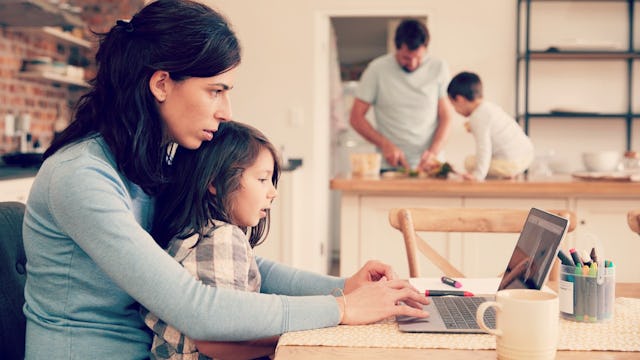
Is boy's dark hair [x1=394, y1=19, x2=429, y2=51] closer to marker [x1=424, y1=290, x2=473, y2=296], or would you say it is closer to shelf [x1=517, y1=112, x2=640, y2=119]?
shelf [x1=517, y1=112, x2=640, y2=119]

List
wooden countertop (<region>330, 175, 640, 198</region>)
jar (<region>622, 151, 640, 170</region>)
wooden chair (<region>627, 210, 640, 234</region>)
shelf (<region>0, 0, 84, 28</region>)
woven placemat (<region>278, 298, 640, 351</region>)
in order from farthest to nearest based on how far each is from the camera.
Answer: shelf (<region>0, 0, 84, 28</region>) < jar (<region>622, 151, 640, 170</region>) < wooden countertop (<region>330, 175, 640, 198</region>) < wooden chair (<region>627, 210, 640, 234</region>) < woven placemat (<region>278, 298, 640, 351</region>)

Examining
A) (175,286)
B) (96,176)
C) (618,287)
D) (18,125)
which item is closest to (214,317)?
(175,286)

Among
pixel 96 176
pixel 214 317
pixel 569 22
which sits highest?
pixel 569 22

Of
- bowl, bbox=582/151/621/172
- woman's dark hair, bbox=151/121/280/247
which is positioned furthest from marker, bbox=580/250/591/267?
bowl, bbox=582/151/621/172

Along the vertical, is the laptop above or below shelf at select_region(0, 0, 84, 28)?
below

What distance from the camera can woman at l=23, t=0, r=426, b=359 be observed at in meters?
1.00

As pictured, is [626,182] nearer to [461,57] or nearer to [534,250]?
[534,250]

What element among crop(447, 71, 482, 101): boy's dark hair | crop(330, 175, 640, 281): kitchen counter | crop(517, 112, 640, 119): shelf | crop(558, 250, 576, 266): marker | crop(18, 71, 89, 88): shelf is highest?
crop(18, 71, 89, 88): shelf

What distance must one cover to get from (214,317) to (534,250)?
54 cm

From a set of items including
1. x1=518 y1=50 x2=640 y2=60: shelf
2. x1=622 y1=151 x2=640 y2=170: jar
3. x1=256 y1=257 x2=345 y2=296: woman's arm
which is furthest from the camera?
x1=518 y1=50 x2=640 y2=60: shelf

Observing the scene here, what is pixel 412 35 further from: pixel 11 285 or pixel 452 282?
pixel 11 285

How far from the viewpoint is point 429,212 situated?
1.81 meters

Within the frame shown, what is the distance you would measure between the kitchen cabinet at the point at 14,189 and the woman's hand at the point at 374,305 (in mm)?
1850

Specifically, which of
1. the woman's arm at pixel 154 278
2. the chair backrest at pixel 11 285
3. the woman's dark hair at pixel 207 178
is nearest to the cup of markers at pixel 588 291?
the woman's arm at pixel 154 278
